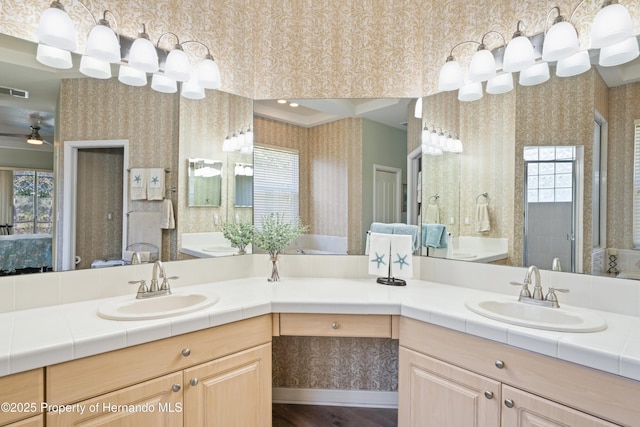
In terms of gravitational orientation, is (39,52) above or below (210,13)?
below

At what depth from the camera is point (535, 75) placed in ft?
5.46

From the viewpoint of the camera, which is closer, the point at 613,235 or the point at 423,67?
the point at 613,235

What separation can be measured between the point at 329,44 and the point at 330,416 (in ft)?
7.94

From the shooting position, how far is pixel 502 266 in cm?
174

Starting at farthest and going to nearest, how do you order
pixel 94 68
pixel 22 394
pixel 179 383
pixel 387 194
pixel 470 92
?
pixel 387 194 → pixel 470 92 → pixel 94 68 → pixel 179 383 → pixel 22 394

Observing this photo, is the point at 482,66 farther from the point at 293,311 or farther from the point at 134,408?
the point at 134,408

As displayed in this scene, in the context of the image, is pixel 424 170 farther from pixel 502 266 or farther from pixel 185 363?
pixel 185 363

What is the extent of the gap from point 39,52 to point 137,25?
0.50m

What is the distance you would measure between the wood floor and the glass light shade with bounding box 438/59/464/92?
6.80 ft

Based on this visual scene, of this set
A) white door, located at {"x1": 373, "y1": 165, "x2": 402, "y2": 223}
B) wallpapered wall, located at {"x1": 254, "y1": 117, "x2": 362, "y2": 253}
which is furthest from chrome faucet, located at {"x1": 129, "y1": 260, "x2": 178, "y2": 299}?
white door, located at {"x1": 373, "y1": 165, "x2": 402, "y2": 223}

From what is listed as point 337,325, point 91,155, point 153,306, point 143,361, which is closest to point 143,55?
point 91,155

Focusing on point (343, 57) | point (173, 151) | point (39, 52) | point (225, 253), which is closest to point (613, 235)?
point (343, 57)

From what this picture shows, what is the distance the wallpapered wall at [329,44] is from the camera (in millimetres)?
2104

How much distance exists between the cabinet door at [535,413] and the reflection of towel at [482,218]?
874mm
